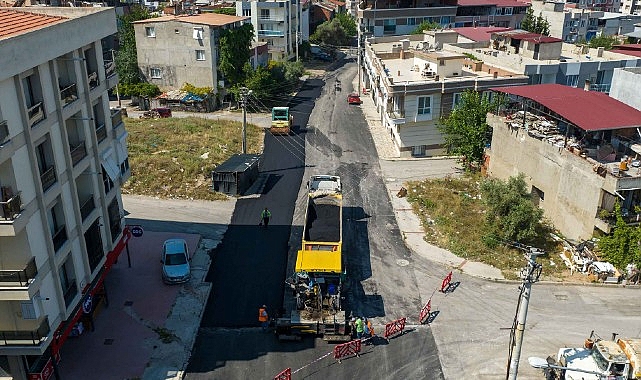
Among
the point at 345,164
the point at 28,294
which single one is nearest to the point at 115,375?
the point at 28,294

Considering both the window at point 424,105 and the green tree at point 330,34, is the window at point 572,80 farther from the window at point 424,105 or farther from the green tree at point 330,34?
the green tree at point 330,34

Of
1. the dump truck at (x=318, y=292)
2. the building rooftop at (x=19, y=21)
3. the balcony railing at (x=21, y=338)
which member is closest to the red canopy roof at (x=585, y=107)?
the dump truck at (x=318, y=292)

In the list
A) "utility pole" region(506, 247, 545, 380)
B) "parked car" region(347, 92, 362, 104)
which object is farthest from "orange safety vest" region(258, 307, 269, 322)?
"parked car" region(347, 92, 362, 104)

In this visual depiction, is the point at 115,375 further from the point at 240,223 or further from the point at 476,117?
the point at 476,117

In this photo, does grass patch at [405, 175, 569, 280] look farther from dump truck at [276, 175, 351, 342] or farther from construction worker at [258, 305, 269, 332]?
construction worker at [258, 305, 269, 332]

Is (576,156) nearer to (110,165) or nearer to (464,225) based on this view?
(464,225)
